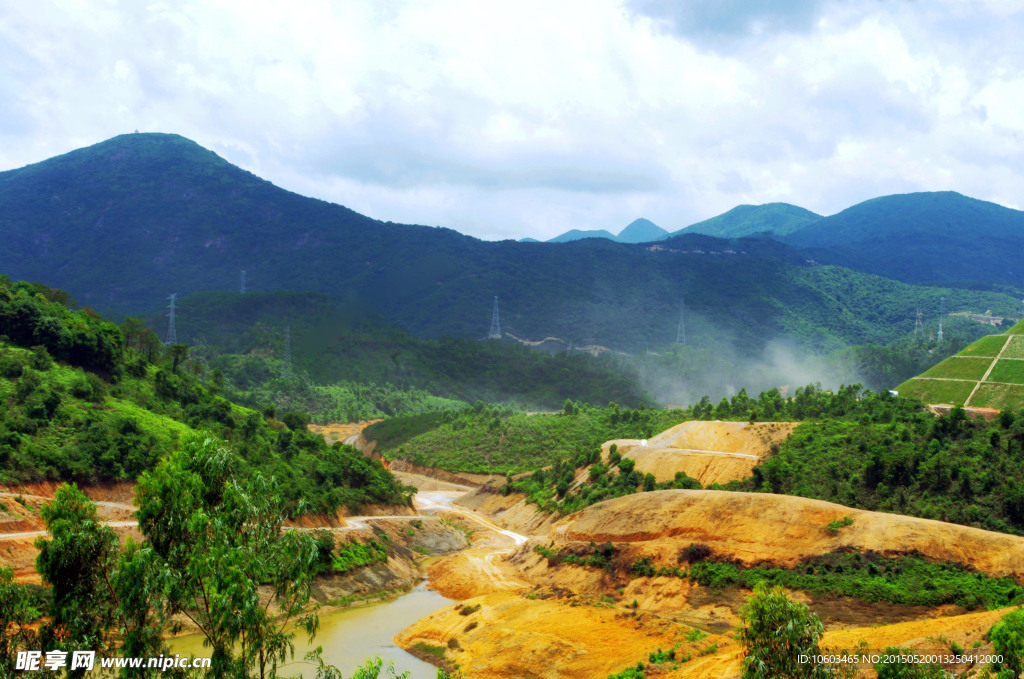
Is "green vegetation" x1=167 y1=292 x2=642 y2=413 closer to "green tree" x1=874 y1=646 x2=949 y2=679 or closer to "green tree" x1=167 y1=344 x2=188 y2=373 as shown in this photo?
"green tree" x1=167 y1=344 x2=188 y2=373

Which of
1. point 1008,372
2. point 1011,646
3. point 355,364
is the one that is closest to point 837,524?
point 1011,646

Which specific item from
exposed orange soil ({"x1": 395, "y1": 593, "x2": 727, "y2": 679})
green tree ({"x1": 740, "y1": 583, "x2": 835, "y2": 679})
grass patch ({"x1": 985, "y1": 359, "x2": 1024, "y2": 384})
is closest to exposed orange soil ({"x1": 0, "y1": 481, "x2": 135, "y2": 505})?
exposed orange soil ({"x1": 395, "y1": 593, "x2": 727, "y2": 679})

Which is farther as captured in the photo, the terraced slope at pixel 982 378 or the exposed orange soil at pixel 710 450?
the terraced slope at pixel 982 378

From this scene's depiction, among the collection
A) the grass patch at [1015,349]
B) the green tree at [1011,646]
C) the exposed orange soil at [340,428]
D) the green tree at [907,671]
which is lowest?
the exposed orange soil at [340,428]

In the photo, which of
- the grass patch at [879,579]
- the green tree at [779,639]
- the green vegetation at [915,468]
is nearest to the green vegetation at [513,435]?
the green vegetation at [915,468]

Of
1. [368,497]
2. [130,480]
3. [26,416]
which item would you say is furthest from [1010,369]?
[26,416]

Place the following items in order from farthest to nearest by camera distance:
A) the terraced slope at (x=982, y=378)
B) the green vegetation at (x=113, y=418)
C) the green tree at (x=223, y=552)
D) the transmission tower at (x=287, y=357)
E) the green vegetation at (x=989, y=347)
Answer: the transmission tower at (x=287, y=357)
the green vegetation at (x=989, y=347)
the terraced slope at (x=982, y=378)
the green vegetation at (x=113, y=418)
the green tree at (x=223, y=552)

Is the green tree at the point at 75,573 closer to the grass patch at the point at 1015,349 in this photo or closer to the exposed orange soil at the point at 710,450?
the exposed orange soil at the point at 710,450
